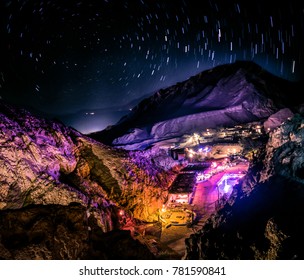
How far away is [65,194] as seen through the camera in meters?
10.8

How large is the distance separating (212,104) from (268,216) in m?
64.1

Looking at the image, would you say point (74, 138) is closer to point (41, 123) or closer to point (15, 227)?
point (41, 123)

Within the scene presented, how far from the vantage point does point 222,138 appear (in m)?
40.0

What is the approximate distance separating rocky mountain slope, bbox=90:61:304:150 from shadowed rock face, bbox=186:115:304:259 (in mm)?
37614

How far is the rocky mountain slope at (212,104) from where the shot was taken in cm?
5506

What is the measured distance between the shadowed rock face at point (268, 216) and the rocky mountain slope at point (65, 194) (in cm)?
473

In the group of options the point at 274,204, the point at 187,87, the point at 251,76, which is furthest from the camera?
the point at 187,87

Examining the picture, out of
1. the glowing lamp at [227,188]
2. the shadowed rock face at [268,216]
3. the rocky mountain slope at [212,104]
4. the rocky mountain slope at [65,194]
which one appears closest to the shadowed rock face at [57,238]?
the rocky mountain slope at [65,194]

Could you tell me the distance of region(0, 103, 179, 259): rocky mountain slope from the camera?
8098mm

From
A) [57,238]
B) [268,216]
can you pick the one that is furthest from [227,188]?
[268,216]

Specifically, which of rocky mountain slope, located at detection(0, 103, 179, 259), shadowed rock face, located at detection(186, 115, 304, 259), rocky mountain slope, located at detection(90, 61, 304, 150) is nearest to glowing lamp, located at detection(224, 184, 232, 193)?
rocky mountain slope, located at detection(0, 103, 179, 259)

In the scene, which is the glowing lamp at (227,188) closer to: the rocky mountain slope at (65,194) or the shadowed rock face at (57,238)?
the rocky mountain slope at (65,194)

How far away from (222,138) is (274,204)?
1420 inches

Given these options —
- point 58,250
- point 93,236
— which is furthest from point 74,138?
point 58,250
